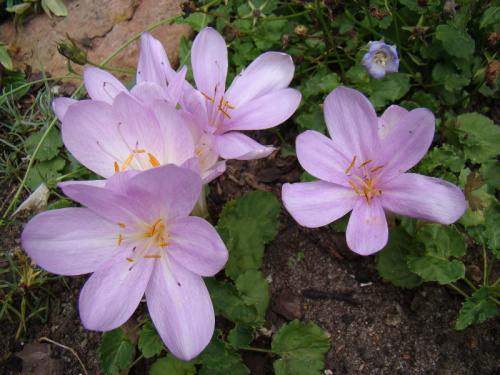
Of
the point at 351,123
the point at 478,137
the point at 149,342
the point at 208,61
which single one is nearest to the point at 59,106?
the point at 208,61

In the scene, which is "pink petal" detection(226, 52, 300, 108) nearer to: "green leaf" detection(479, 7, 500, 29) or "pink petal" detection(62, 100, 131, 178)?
"pink petal" detection(62, 100, 131, 178)

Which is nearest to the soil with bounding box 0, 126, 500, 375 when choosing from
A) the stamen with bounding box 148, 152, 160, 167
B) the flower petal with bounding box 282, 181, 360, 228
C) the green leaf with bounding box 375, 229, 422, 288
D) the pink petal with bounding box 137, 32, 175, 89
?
the green leaf with bounding box 375, 229, 422, 288

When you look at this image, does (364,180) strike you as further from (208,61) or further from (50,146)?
(50,146)

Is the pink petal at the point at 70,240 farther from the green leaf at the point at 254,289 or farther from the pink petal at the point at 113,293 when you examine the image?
the green leaf at the point at 254,289

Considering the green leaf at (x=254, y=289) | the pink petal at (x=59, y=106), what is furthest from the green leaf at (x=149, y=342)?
the pink petal at (x=59, y=106)

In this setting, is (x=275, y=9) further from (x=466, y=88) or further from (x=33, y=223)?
(x=33, y=223)

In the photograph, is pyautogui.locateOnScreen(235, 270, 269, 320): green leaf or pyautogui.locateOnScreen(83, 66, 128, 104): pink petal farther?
pyautogui.locateOnScreen(235, 270, 269, 320): green leaf
